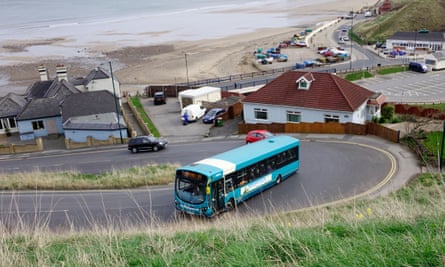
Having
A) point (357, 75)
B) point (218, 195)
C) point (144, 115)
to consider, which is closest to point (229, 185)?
point (218, 195)

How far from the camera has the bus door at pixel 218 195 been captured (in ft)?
57.0

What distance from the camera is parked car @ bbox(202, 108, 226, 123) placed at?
42062 mm

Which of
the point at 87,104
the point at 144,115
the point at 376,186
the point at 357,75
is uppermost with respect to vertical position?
the point at 87,104

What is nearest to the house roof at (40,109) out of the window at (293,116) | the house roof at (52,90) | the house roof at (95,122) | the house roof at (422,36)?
the house roof at (52,90)

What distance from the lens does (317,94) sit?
35469 millimetres

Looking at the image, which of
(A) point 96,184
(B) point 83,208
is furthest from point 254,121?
(B) point 83,208

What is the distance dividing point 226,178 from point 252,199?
9.42ft

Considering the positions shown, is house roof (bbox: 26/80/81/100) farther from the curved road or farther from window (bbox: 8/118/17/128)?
the curved road

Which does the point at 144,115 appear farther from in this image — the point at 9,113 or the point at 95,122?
the point at 9,113

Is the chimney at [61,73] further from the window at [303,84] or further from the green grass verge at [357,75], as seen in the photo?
the green grass verge at [357,75]

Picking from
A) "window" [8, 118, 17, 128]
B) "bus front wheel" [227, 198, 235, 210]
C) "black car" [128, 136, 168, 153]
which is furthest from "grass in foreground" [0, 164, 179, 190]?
"window" [8, 118, 17, 128]

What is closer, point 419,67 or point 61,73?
point 61,73

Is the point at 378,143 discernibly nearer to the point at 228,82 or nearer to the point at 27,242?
the point at 27,242

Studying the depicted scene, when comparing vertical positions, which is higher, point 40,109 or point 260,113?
point 40,109
